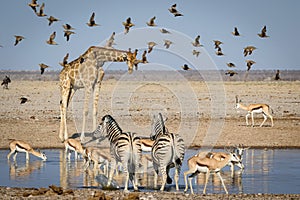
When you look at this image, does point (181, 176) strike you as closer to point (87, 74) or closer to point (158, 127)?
point (158, 127)

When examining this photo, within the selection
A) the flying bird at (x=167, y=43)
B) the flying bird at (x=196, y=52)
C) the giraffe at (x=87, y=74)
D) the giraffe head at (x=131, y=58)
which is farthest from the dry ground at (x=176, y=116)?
the giraffe head at (x=131, y=58)

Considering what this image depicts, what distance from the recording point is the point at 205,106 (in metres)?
38.5

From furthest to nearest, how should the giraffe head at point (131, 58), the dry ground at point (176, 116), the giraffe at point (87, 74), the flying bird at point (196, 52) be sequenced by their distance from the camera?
the flying bird at point (196, 52)
the dry ground at point (176, 116)
the giraffe at point (87, 74)
the giraffe head at point (131, 58)

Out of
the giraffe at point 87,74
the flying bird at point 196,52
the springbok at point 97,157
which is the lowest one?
the springbok at point 97,157

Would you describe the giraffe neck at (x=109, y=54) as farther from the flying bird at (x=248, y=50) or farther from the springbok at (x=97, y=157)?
the springbok at (x=97, y=157)

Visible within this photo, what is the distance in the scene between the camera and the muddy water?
15.5 meters

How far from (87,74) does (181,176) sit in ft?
25.1

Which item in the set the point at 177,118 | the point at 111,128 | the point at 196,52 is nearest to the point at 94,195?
the point at 111,128

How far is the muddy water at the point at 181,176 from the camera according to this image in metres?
15.5

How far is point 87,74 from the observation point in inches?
947

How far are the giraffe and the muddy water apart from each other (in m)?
3.27

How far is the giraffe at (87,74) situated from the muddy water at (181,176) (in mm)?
3270

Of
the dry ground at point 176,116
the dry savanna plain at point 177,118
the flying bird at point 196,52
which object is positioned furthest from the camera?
the flying bird at point 196,52

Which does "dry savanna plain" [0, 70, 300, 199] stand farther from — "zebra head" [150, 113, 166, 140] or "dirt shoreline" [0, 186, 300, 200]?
"zebra head" [150, 113, 166, 140]
